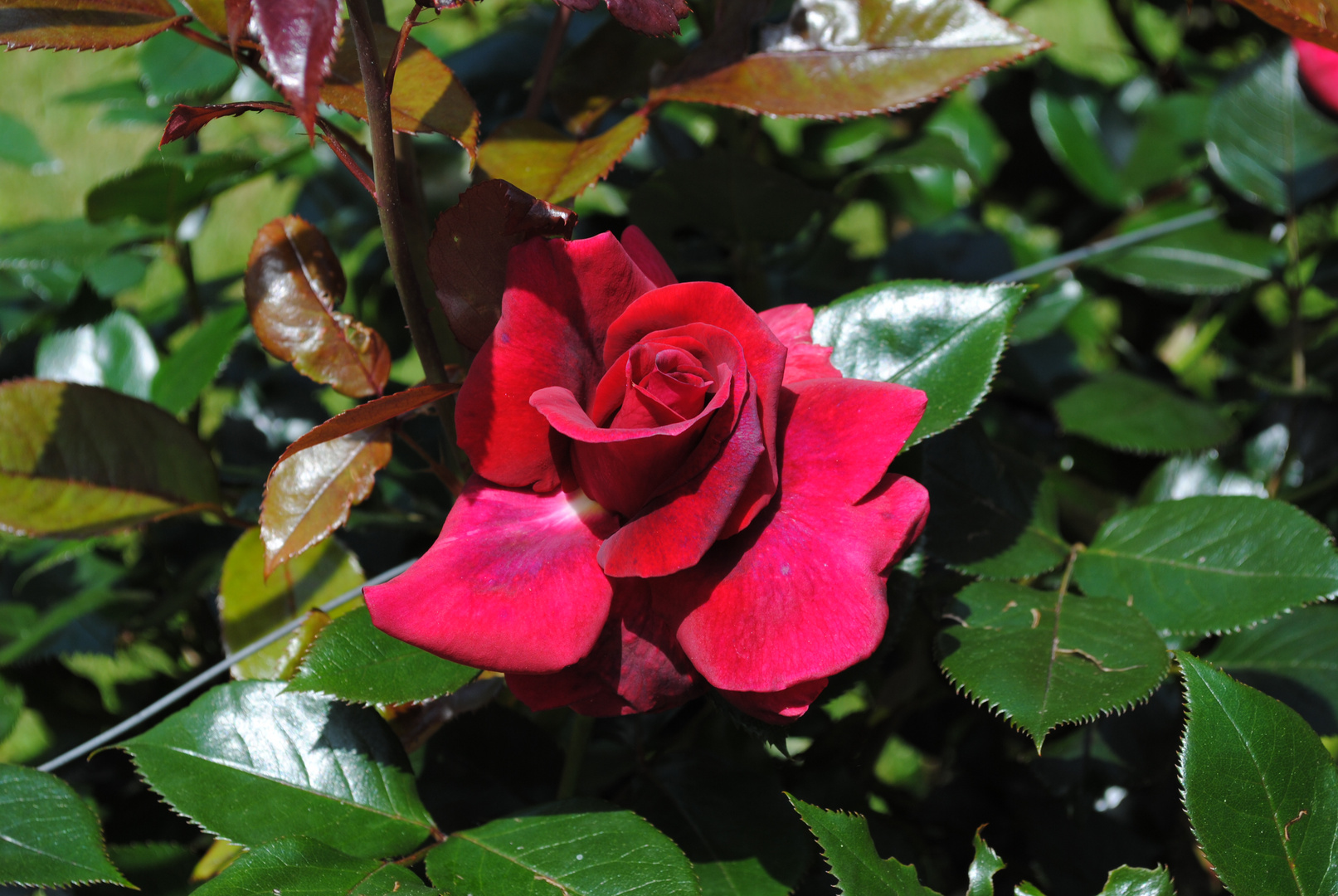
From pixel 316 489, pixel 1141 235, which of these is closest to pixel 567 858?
pixel 316 489

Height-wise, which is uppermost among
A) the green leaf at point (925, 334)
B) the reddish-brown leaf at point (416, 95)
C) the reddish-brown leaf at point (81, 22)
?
the reddish-brown leaf at point (81, 22)

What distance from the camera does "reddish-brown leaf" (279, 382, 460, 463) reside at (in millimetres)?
437

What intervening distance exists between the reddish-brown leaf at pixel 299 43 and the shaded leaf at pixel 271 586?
432mm

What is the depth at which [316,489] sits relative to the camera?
54 cm

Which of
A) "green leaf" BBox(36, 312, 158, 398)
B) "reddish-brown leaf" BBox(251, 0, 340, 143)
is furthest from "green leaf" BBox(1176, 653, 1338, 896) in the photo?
"green leaf" BBox(36, 312, 158, 398)

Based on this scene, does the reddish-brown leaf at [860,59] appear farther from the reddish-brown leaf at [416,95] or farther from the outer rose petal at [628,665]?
the outer rose petal at [628,665]

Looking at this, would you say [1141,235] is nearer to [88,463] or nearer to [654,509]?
[654,509]

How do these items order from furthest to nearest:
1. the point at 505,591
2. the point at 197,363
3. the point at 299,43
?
the point at 197,363 < the point at 505,591 < the point at 299,43

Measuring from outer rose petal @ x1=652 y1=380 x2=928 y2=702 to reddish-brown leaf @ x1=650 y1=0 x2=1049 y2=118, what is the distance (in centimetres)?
21

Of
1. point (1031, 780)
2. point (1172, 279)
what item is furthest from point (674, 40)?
point (1031, 780)

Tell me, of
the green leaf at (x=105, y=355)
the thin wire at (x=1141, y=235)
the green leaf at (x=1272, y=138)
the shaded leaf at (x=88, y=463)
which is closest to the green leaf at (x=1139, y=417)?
the thin wire at (x=1141, y=235)

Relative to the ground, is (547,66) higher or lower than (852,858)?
higher

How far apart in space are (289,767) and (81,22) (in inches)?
15.5

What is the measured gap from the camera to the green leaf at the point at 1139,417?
0.87 meters
